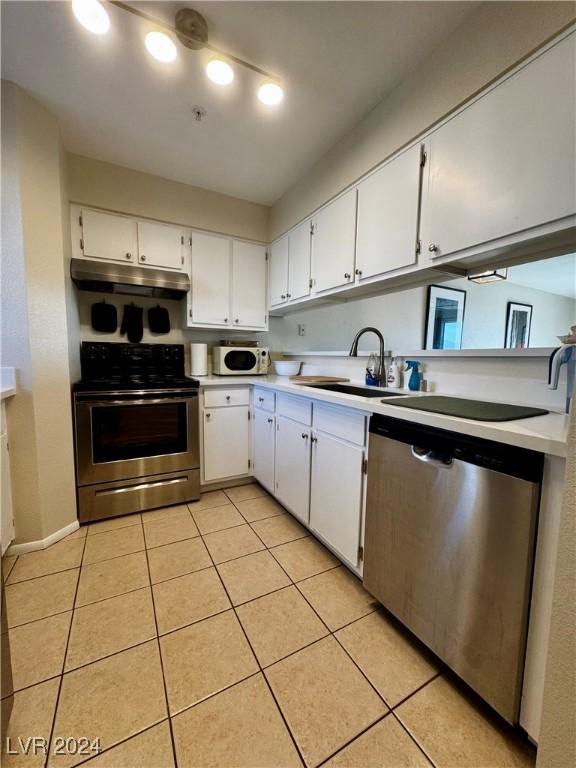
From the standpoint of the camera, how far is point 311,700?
1041 millimetres

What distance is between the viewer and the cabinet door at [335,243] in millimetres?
1962

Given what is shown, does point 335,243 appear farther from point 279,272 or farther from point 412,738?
point 412,738

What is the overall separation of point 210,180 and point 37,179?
4.07 ft

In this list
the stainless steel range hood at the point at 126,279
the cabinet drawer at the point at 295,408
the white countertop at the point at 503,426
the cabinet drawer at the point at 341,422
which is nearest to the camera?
the white countertop at the point at 503,426

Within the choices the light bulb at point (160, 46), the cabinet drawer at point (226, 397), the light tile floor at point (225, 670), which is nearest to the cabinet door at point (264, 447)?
the cabinet drawer at point (226, 397)

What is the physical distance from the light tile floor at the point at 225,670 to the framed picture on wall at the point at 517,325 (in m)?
1.39

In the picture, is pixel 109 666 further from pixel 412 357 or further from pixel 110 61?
pixel 110 61

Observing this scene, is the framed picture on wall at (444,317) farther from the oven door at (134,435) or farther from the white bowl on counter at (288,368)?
the oven door at (134,435)

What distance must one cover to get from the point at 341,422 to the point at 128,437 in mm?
1563

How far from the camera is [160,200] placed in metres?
2.51

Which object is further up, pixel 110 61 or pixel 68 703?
pixel 110 61

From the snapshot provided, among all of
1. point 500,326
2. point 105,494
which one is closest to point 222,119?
point 500,326

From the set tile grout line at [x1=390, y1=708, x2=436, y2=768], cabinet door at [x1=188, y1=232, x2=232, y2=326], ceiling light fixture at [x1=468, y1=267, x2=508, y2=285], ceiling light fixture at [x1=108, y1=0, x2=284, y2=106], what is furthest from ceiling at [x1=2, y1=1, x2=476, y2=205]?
tile grout line at [x1=390, y1=708, x2=436, y2=768]

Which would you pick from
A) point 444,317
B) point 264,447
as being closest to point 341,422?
point 444,317
